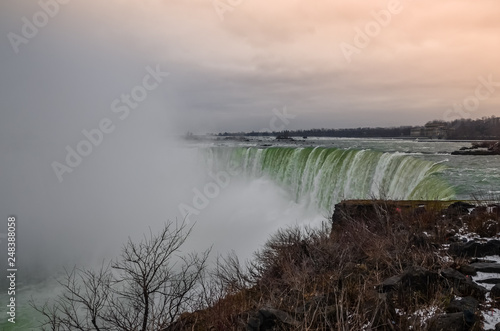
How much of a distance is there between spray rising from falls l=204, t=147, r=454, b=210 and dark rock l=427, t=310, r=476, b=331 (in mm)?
6126

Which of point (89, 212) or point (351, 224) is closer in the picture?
point (351, 224)

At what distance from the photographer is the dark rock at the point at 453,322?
11.8ft

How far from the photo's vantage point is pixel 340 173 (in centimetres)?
2019

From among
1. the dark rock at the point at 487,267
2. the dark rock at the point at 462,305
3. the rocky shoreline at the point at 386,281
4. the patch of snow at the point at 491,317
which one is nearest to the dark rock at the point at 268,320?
the rocky shoreline at the point at 386,281

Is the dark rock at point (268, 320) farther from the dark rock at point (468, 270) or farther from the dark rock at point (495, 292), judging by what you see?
the dark rock at point (468, 270)

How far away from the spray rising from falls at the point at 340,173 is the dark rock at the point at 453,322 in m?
6.13

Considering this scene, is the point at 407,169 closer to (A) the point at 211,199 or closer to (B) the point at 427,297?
(B) the point at 427,297

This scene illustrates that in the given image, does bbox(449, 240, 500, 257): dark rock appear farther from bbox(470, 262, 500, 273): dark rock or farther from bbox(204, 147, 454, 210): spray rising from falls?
bbox(204, 147, 454, 210): spray rising from falls

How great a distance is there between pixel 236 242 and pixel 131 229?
12048 millimetres

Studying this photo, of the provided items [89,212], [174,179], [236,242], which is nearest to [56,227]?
[89,212]

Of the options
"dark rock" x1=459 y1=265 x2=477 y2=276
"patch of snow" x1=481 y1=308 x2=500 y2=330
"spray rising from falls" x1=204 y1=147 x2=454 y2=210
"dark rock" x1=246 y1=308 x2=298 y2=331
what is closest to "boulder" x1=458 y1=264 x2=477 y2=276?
"dark rock" x1=459 y1=265 x2=477 y2=276

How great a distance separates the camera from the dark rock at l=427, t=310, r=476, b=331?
361 centimetres

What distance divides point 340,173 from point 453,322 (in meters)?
16.9

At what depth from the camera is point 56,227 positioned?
31062mm
